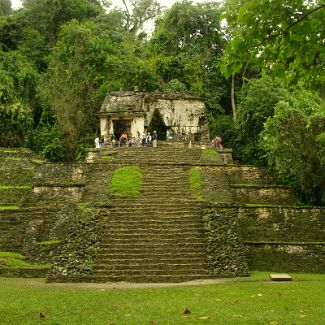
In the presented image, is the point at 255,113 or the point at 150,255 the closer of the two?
the point at 150,255

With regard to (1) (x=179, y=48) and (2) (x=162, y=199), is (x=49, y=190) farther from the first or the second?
(1) (x=179, y=48)

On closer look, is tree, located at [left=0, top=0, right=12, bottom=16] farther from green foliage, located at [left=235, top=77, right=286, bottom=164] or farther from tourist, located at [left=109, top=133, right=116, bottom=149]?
green foliage, located at [left=235, top=77, right=286, bottom=164]

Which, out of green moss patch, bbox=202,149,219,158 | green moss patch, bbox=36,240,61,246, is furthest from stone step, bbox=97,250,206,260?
green moss patch, bbox=202,149,219,158

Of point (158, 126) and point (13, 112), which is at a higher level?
point (13, 112)

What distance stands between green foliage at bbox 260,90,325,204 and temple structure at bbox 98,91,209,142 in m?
10.2

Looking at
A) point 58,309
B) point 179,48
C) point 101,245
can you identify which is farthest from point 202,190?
point 179,48

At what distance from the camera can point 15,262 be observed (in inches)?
569

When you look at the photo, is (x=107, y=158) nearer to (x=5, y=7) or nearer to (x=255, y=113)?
(x=255, y=113)

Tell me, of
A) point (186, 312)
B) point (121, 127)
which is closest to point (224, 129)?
point (121, 127)

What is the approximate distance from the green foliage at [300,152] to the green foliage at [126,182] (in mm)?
5972

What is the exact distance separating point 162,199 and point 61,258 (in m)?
5.06

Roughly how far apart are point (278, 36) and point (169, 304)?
4.92m

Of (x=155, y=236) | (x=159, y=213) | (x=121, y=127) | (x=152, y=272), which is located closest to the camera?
(x=152, y=272)

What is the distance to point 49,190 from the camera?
20.1 metres
